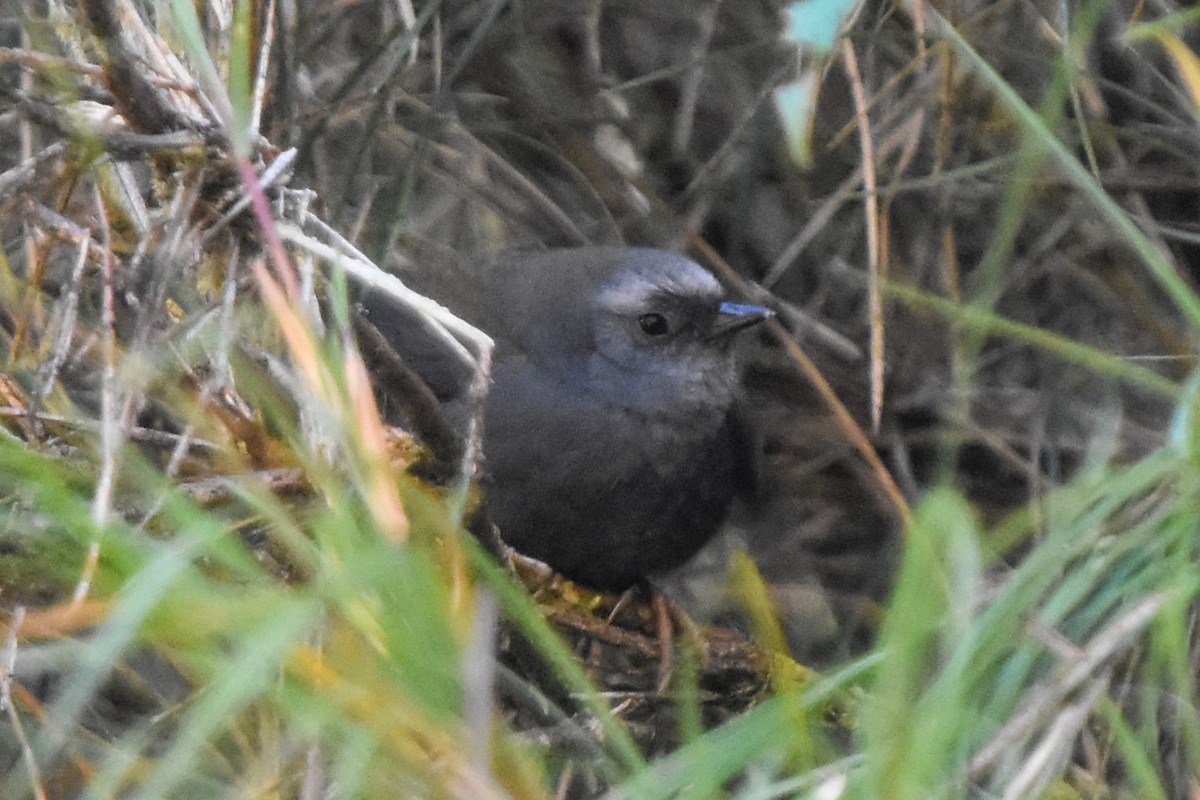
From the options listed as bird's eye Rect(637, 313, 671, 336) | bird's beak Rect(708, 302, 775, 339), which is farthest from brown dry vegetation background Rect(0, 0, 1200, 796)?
bird's eye Rect(637, 313, 671, 336)

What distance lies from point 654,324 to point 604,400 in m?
0.23

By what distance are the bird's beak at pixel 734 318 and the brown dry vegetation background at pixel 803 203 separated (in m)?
0.10

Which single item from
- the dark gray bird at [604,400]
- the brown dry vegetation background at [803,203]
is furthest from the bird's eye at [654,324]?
the brown dry vegetation background at [803,203]

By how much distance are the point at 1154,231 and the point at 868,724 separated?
156cm

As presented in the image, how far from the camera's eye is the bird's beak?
289cm

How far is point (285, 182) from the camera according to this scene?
64.1 inches

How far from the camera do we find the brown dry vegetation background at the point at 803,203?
7.89ft

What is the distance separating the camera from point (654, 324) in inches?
118

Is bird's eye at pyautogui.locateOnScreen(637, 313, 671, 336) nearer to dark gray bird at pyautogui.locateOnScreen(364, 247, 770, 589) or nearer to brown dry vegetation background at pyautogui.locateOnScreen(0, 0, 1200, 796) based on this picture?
dark gray bird at pyautogui.locateOnScreen(364, 247, 770, 589)

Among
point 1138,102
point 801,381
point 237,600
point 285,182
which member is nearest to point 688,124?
point 801,381

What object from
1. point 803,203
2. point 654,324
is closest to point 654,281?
point 654,324

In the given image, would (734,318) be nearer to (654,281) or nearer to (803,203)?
(654,281)

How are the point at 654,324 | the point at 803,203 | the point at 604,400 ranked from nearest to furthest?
the point at 604,400
the point at 654,324
the point at 803,203

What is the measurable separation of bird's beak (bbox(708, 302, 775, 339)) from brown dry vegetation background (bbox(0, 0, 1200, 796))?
3.9 inches
